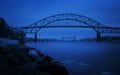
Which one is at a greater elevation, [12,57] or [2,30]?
[2,30]

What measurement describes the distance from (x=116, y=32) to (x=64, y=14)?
62.0 ft

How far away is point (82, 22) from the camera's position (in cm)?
7994

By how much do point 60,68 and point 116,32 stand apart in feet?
251

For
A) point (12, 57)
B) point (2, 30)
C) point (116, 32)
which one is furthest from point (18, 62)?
point (116, 32)

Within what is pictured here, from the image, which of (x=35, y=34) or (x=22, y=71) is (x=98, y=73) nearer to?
(x=22, y=71)

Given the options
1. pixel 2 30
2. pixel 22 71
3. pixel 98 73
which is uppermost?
pixel 2 30

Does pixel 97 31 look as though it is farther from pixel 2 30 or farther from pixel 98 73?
pixel 98 73

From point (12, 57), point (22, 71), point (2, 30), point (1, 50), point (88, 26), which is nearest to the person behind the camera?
point (22, 71)

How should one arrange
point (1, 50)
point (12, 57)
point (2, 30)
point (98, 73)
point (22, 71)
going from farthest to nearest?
1. point (2, 30)
2. point (98, 73)
3. point (1, 50)
4. point (12, 57)
5. point (22, 71)

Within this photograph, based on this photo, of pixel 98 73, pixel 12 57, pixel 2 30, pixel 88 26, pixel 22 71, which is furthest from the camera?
pixel 88 26

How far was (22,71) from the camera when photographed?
22.1 ft

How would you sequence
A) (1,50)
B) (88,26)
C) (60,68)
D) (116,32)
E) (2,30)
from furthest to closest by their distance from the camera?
(116,32), (88,26), (2,30), (1,50), (60,68)

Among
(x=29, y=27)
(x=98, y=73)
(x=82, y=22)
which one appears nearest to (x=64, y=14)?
(x=82, y=22)

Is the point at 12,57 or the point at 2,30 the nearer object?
the point at 12,57
